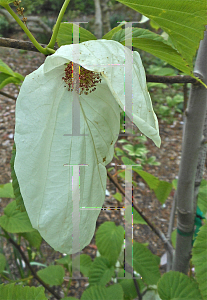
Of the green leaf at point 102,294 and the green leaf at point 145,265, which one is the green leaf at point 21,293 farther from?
the green leaf at point 145,265

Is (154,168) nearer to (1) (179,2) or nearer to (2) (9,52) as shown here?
(1) (179,2)

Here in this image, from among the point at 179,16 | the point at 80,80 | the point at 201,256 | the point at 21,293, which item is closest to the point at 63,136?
the point at 80,80

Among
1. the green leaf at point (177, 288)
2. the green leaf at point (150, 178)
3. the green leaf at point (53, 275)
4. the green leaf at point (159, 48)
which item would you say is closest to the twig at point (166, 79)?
the green leaf at point (159, 48)

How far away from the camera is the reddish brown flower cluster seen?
261 mm

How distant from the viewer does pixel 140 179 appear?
1809 millimetres

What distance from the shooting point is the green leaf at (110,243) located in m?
0.75

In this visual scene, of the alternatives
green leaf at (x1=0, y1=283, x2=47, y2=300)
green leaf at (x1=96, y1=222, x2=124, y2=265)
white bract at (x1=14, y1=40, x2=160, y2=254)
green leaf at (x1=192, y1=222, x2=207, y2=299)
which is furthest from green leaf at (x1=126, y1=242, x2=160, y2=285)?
white bract at (x1=14, y1=40, x2=160, y2=254)

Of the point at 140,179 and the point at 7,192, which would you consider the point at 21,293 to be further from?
the point at 140,179

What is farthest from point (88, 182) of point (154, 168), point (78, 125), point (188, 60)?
point (154, 168)

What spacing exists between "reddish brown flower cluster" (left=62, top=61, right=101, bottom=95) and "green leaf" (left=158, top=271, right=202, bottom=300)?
460 millimetres

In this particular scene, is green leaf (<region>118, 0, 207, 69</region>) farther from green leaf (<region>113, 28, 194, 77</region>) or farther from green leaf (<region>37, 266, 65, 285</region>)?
green leaf (<region>37, 266, 65, 285</region>)

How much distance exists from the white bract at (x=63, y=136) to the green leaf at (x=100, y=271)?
526 millimetres

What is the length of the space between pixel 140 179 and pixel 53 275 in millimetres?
1108

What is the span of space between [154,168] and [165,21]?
1.67 meters
